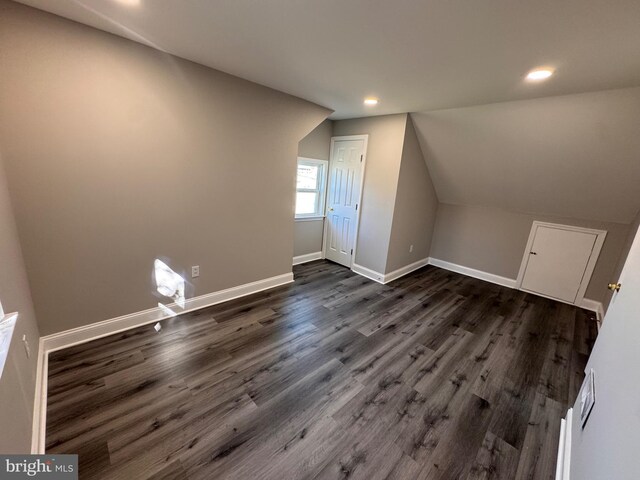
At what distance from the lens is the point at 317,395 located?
6.07ft

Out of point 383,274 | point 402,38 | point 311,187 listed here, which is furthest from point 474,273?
point 402,38

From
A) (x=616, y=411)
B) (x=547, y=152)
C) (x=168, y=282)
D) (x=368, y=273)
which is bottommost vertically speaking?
(x=368, y=273)

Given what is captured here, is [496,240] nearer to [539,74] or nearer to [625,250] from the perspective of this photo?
[625,250]

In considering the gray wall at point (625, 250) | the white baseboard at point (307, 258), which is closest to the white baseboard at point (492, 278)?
the gray wall at point (625, 250)

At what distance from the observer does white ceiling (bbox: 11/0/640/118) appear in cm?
132

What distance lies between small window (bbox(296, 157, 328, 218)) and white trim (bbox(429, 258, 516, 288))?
91.8 inches

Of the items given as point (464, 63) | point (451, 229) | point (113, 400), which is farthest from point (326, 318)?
point (451, 229)

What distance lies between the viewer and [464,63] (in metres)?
1.85

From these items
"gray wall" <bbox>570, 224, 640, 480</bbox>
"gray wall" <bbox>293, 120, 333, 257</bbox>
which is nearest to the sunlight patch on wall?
"gray wall" <bbox>293, 120, 333, 257</bbox>

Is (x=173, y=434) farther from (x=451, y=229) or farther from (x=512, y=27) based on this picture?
(x=451, y=229)

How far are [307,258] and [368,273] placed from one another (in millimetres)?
1094

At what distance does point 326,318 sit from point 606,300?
3429 millimetres

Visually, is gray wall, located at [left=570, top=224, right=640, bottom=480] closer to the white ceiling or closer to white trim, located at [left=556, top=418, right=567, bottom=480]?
white trim, located at [left=556, top=418, right=567, bottom=480]

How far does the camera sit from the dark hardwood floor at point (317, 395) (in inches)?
56.2
